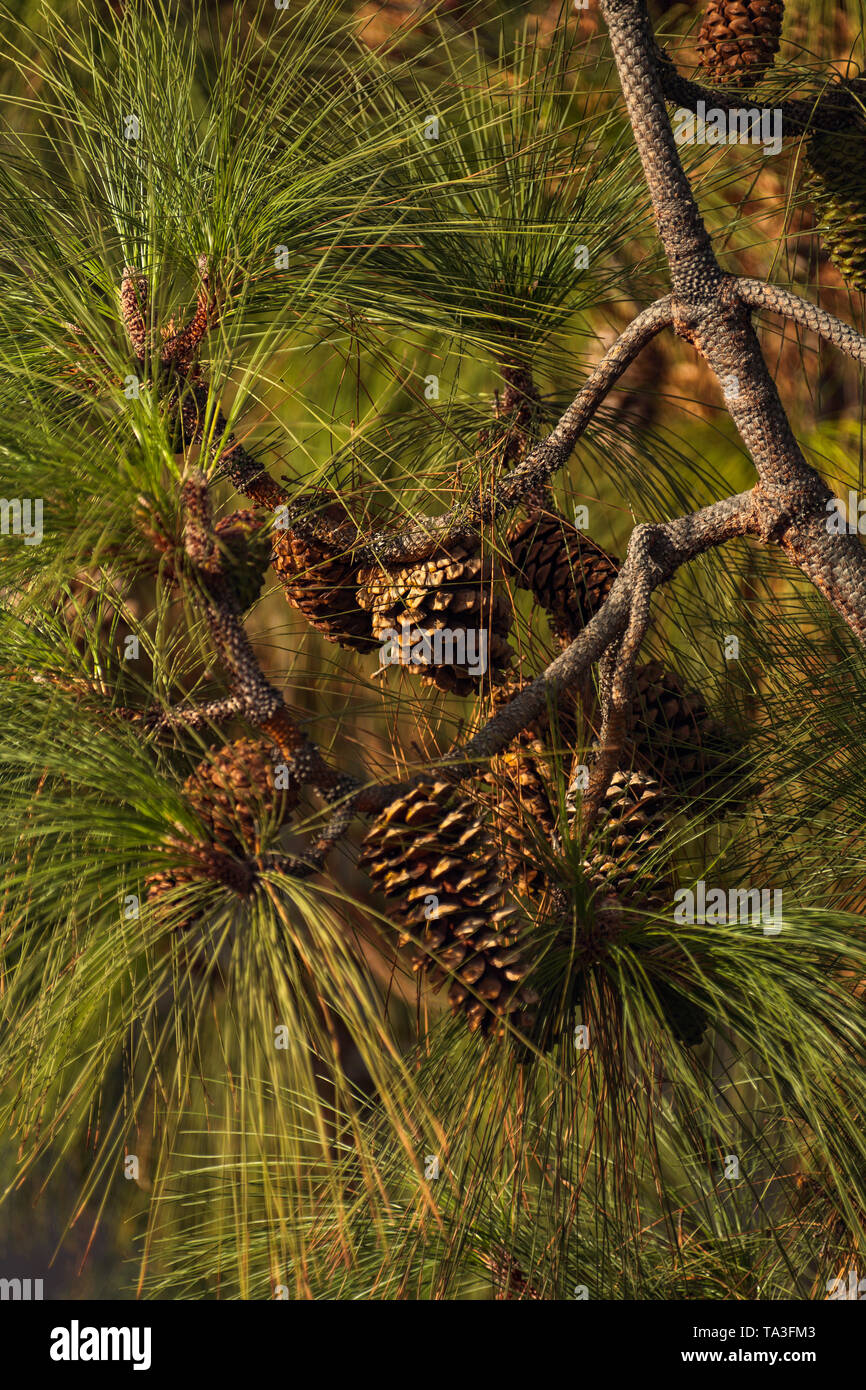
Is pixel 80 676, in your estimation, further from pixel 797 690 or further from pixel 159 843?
pixel 797 690

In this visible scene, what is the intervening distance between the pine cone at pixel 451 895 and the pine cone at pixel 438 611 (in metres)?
0.08

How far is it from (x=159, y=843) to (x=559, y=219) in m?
0.31

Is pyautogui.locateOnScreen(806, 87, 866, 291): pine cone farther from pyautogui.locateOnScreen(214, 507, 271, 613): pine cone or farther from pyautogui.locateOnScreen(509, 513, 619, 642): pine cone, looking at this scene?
pyautogui.locateOnScreen(214, 507, 271, 613): pine cone

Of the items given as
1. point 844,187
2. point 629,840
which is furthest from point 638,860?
point 844,187

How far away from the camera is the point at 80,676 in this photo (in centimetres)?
36

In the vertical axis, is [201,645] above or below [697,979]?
above

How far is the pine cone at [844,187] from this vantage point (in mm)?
453

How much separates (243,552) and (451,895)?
114 millimetres

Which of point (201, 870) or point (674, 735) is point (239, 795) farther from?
point (674, 735)

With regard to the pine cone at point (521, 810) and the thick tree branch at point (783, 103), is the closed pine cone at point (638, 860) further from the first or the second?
the thick tree branch at point (783, 103)

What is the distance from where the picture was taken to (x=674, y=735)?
1.55 feet

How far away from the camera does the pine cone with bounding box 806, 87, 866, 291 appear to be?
45 centimetres
